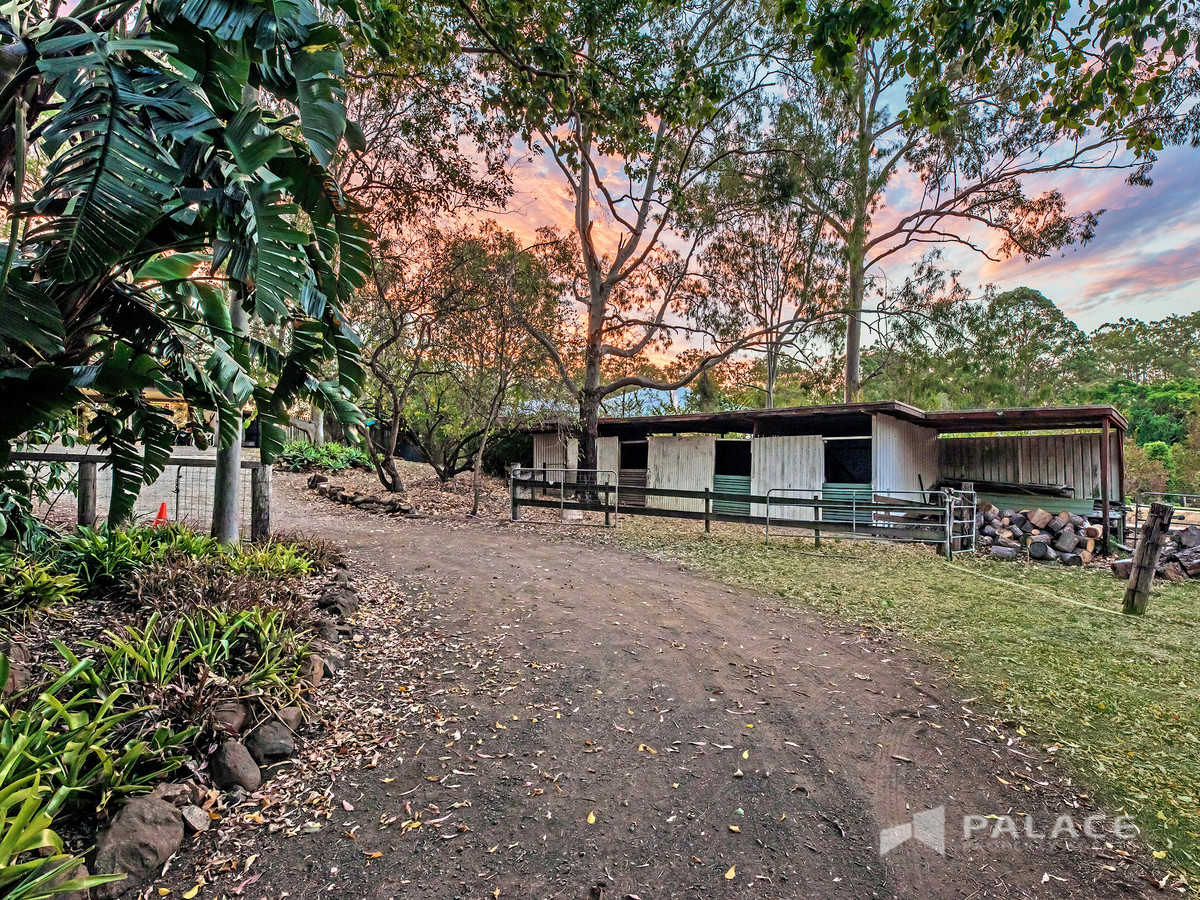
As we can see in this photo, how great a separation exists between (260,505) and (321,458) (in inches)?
516

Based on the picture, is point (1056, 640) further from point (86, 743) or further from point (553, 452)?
point (553, 452)

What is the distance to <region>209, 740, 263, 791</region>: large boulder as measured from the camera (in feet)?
8.09

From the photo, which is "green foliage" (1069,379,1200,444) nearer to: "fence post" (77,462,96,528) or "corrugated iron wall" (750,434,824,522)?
"corrugated iron wall" (750,434,824,522)

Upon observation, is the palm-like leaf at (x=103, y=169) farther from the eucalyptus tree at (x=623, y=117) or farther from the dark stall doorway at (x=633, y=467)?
the dark stall doorway at (x=633, y=467)

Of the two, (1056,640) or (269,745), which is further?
(1056,640)

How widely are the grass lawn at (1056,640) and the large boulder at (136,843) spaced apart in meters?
4.17

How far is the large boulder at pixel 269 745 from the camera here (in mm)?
2668

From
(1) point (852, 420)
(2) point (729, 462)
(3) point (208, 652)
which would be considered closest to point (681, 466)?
(2) point (729, 462)

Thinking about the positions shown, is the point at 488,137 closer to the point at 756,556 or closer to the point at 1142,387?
the point at 756,556

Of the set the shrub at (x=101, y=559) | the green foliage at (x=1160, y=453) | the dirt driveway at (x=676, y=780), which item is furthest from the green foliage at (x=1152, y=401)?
the shrub at (x=101, y=559)

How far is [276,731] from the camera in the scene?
Answer: 2.76 m

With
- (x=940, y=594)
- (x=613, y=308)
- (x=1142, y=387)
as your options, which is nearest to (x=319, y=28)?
(x=940, y=594)

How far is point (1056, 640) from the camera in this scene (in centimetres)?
472

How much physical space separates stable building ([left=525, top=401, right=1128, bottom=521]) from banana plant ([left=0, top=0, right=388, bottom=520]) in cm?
785
